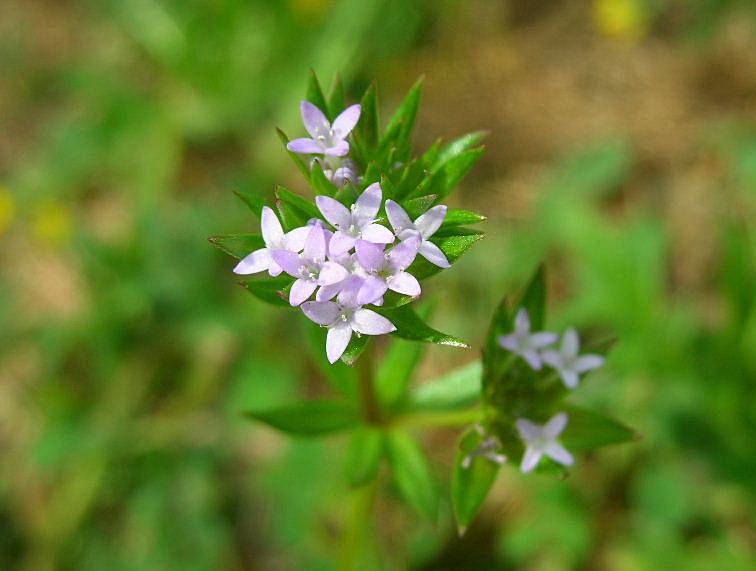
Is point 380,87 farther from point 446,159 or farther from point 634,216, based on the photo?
point 446,159

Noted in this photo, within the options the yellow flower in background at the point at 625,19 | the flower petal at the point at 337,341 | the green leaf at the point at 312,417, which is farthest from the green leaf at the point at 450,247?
the yellow flower in background at the point at 625,19

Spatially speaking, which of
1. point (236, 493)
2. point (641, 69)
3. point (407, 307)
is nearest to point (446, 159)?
point (407, 307)

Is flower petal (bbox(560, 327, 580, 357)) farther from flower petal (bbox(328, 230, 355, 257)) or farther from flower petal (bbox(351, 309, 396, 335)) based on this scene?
flower petal (bbox(328, 230, 355, 257))

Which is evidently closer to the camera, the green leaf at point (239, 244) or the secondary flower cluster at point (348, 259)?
the secondary flower cluster at point (348, 259)

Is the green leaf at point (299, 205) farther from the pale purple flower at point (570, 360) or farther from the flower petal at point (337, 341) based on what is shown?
the pale purple flower at point (570, 360)

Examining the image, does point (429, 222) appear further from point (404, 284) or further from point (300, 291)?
point (300, 291)
